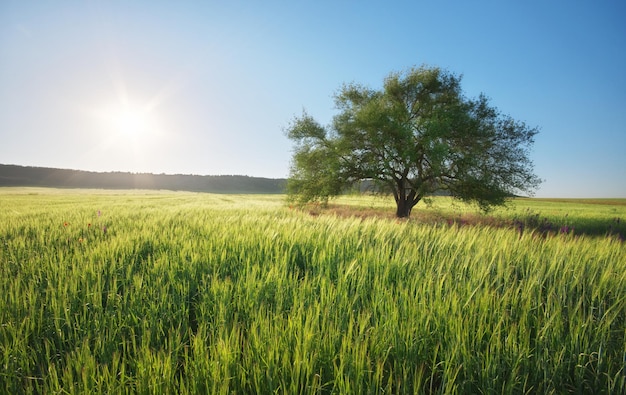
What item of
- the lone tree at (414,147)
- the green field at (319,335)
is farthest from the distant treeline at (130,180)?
the green field at (319,335)

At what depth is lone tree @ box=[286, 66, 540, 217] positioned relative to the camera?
15.3 metres

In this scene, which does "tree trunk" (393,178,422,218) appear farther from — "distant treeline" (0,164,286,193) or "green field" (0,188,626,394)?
"distant treeline" (0,164,286,193)

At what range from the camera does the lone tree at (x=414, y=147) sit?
1527 cm

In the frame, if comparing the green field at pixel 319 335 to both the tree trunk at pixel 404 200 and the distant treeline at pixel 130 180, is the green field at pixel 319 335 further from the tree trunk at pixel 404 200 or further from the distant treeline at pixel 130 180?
the distant treeline at pixel 130 180

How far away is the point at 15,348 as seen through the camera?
1.57 meters

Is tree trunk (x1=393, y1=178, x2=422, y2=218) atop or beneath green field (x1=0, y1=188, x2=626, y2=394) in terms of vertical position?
atop

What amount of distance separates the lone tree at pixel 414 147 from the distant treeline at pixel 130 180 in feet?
265

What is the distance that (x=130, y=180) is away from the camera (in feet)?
405

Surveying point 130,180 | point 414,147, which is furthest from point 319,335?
point 130,180

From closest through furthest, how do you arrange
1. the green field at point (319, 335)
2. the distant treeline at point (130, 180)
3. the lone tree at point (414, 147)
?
the green field at point (319, 335) → the lone tree at point (414, 147) → the distant treeline at point (130, 180)

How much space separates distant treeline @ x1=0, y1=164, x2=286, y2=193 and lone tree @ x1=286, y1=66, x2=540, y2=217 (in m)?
80.9

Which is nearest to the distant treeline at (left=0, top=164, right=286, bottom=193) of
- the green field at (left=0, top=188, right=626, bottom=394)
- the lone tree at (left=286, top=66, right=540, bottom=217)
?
the lone tree at (left=286, top=66, right=540, bottom=217)

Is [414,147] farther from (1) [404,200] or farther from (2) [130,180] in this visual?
(2) [130,180]

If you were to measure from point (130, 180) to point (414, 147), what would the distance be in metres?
143
